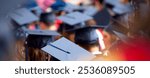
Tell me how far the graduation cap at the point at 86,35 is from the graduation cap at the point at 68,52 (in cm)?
5

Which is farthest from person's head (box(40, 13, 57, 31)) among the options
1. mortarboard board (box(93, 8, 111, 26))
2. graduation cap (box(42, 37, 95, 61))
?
mortarboard board (box(93, 8, 111, 26))

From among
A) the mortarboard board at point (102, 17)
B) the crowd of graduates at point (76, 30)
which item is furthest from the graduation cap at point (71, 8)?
the mortarboard board at point (102, 17)

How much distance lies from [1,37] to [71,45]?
40 centimetres

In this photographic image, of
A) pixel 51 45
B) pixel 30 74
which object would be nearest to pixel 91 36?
pixel 51 45

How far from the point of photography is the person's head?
1.41 metres

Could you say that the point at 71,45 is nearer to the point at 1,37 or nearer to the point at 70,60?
the point at 70,60

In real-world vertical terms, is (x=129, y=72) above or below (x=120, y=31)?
below

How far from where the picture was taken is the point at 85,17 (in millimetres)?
A: 1419

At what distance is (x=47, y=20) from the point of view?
1413mm

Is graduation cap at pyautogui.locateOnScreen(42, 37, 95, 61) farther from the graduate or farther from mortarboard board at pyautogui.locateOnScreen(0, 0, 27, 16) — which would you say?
mortarboard board at pyautogui.locateOnScreen(0, 0, 27, 16)

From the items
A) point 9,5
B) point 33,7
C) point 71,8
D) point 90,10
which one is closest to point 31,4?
point 33,7

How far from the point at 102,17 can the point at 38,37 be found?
1.25ft

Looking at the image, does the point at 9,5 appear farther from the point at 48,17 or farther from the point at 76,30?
the point at 76,30

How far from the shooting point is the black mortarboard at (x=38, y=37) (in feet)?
4.59
